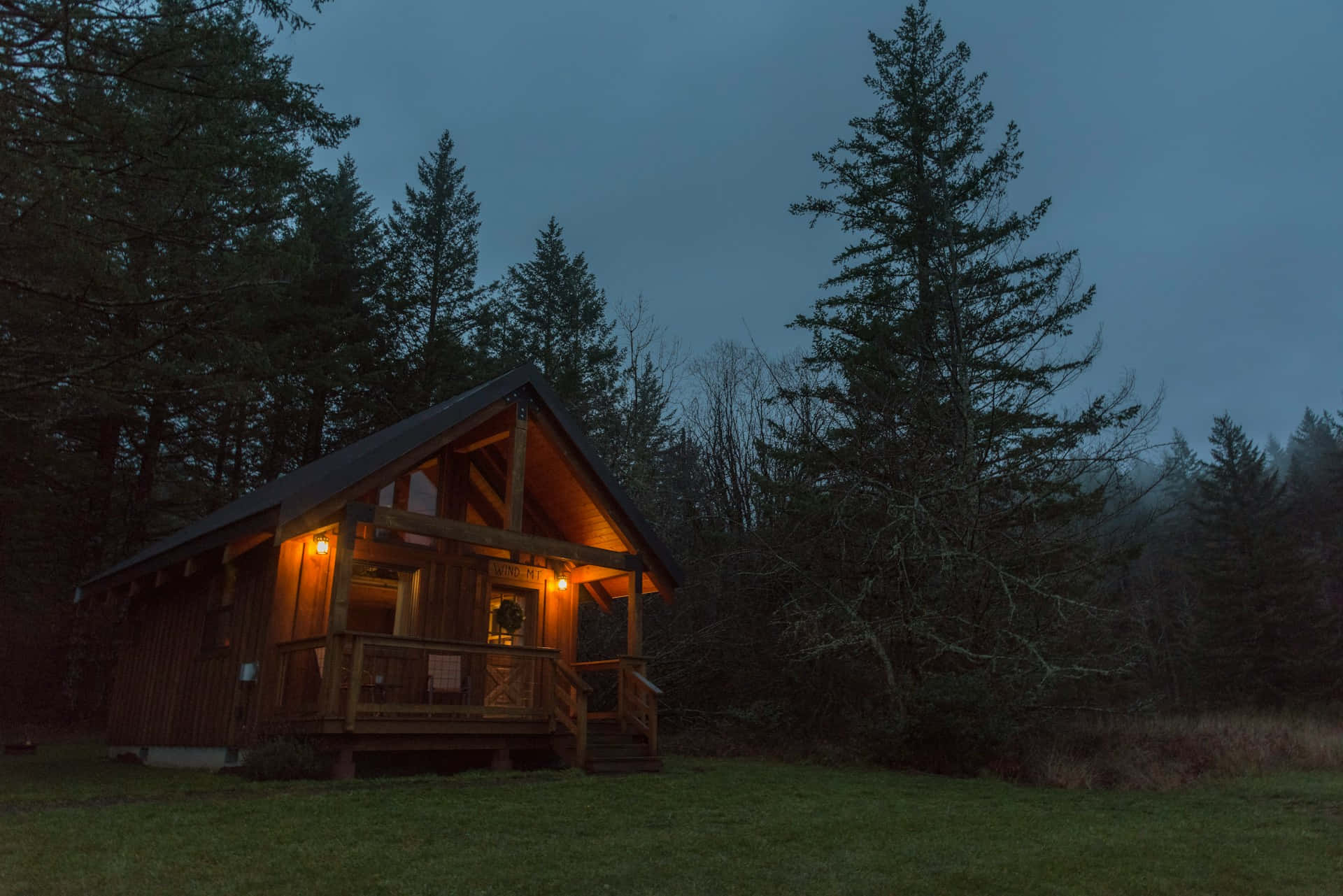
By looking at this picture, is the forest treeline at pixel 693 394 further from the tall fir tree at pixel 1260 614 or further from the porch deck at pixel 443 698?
the porch deck at pixel 443 698

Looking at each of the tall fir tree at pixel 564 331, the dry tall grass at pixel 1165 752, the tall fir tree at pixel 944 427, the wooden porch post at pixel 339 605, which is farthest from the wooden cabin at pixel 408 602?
the tall fir tree at pixel 564 331

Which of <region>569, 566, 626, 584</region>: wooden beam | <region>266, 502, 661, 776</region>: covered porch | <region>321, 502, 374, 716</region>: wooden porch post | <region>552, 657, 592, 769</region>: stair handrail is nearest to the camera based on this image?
<region>321, 502, 374, 716</region>: wooden porch post

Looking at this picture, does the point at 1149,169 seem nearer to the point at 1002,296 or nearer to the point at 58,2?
the point at 1002,296

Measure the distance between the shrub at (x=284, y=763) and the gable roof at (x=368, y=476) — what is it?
8.53ft

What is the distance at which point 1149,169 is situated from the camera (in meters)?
198

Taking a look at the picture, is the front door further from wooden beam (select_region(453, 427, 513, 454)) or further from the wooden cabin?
wooden beam (select_region(453, 427, 513, 454))

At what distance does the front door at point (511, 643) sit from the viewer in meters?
12.0

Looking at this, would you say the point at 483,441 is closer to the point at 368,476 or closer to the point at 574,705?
the point at 368,476

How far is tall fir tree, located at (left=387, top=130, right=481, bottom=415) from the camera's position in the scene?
2517 cm

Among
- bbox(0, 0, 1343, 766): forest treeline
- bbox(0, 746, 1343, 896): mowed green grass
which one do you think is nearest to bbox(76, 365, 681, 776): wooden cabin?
bbox(0, 746, 1343, 896): mowed green grass

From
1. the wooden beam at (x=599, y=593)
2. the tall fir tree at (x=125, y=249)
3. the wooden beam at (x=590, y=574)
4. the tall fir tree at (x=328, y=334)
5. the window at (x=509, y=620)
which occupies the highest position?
the tall fir tree at (x=328, y=334)

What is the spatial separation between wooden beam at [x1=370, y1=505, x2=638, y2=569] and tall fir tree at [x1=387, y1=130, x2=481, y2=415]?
12.9m

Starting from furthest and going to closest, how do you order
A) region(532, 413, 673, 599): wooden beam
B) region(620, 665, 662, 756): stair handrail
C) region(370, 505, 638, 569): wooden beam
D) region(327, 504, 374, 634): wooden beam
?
region(532, 413, 673, 599): wooden beam, region(620, 665, 662, 756): stair handrail, region(370, 505, 638, 569): wooden beam, region(327, 504, 374, 634): wooden beam

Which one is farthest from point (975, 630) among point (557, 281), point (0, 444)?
point (0, 444)
